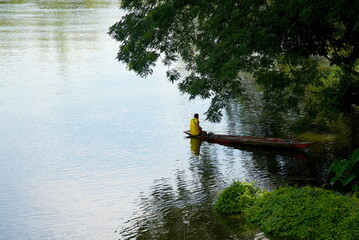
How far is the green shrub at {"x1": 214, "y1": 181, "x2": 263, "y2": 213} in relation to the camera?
13.1 m

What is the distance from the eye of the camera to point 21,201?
1622 centimetres

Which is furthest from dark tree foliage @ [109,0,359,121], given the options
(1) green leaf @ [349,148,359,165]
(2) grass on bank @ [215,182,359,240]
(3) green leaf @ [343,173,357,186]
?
(2) grass on bank @ [215,182,359,240]

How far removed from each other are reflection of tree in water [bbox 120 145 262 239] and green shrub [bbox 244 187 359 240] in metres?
0.51

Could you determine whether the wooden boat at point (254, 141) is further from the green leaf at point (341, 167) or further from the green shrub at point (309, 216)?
the green shrub at point (309, 216)

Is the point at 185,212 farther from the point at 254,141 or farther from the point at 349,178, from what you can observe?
the point at 254,141

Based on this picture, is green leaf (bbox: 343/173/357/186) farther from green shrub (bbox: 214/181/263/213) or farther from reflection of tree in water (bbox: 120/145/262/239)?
reflection of tree in water (bbox: 120/145/262/239)

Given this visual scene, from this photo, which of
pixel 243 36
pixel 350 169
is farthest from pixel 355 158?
pixel 243 36

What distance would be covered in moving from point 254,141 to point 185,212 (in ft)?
22.2

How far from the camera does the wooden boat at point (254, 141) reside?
19484mm

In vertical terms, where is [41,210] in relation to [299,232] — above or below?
below

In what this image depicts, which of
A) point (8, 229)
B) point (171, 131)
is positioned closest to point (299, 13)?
point (8, 229)

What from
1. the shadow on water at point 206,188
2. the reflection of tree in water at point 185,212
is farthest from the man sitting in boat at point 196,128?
the reflection of tree in water at point 185,212

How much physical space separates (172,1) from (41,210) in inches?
267

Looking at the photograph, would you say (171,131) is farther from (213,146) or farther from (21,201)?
(21,201)
